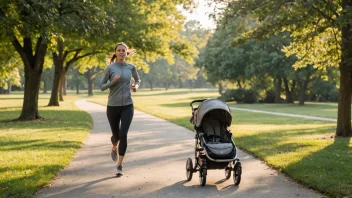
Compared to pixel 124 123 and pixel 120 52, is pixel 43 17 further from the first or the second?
pixel 124 123

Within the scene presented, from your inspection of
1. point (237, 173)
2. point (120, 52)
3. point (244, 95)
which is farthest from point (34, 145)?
point (244, 95)

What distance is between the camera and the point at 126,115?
7.48 metres

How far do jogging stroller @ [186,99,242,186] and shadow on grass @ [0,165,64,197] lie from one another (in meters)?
2.38

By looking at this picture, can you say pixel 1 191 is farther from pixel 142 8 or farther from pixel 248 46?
pixel 248 46

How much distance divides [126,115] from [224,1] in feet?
22.7

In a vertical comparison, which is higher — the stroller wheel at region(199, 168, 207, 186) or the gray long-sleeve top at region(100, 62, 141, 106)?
the gray long-sleeve top at region(100, 62, 141, 106)

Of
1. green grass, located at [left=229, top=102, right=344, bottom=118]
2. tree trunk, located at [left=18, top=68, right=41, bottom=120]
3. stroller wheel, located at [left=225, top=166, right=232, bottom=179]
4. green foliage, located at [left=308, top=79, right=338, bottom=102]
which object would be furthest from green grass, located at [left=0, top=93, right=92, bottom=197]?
green foliage, located at [left=308, top=79, right=338, bottom=102]

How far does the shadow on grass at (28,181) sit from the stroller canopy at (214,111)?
2648 millimetres

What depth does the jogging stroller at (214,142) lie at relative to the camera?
263 inches

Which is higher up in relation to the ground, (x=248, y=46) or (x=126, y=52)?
(x=248, y=46)

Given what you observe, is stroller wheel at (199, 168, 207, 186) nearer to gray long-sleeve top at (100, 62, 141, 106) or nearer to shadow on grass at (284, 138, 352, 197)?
shadow on grass at (284, 138, 352, 197)

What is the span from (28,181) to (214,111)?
10.4 ft

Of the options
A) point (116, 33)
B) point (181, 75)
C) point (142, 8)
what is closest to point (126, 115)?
point (116, 33)

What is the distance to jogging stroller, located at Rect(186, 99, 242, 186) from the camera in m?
6.67
